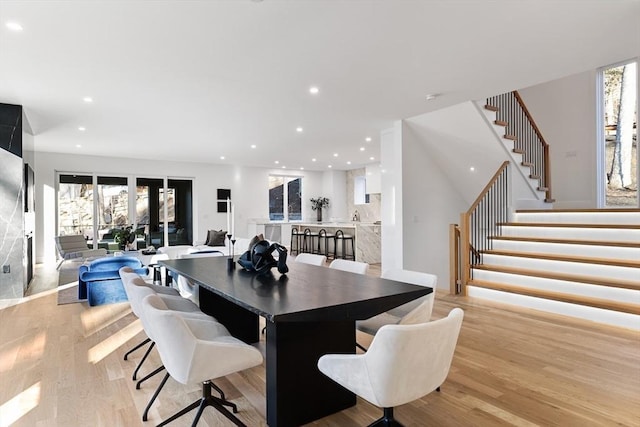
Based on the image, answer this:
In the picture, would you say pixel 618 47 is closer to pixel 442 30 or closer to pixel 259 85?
pixel 442 30

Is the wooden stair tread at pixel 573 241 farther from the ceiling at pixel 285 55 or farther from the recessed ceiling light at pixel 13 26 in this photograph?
the recessed ceiling light at pixel 13 26

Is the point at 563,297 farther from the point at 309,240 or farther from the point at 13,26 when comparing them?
the point at 309,240

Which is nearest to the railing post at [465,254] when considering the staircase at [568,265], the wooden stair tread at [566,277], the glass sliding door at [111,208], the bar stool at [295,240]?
the staircase at [568,265]

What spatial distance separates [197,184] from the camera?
11.0 meters

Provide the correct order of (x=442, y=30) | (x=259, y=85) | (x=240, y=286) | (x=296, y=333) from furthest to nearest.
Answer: (x=259, y=85) < (x=442, y=30) < (x=240, y=286) < (x=296, y=333)

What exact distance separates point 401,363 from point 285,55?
3131 millimetres

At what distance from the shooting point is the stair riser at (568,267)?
14.7 ft

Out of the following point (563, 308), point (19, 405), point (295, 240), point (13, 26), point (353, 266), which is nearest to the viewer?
point (19, 405)

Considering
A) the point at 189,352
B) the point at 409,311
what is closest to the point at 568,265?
the point at 409,311

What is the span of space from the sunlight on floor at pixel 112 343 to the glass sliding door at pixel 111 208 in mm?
6690

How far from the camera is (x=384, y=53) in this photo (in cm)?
362

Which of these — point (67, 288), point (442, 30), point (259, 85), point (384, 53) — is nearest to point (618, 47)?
point (442, 30)

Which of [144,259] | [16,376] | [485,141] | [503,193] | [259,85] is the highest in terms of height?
[259,85]

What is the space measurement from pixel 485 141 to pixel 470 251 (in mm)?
1807
